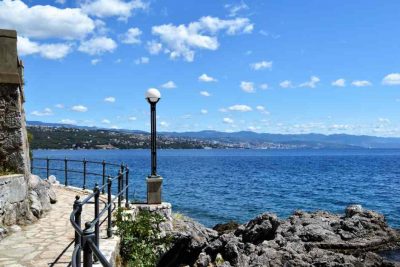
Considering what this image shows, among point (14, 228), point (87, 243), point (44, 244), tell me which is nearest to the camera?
point (87, 243)

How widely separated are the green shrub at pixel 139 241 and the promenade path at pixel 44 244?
361mm

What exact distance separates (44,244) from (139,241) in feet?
5.98

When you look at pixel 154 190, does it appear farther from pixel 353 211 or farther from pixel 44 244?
pixel 353 211

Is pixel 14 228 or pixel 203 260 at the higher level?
pixel 14 228

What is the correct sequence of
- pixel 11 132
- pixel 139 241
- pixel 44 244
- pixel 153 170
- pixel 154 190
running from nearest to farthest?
1. pixel 44 244
2. pixel 139 241
3. pixel 11 132
4. pixel 154 190
5. pixel 153 170

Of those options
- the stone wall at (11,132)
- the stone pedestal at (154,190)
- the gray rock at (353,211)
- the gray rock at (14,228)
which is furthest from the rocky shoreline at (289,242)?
the stone wall at (11,132)

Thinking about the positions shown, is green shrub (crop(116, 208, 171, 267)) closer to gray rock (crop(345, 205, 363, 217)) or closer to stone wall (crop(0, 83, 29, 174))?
stone wall (crop(0, 83, 29, 174))

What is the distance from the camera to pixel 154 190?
11.7 meters

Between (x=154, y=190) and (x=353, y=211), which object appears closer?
(x=154, y=190)

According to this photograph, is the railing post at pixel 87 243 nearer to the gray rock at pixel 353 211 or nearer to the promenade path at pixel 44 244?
the promenade path at pixel 44 244

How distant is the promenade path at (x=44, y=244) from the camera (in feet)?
20.3

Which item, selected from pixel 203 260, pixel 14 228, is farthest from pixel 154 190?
pixel 14 228

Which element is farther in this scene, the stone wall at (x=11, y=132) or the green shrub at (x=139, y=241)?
the stone wall at (x=11, y=132)

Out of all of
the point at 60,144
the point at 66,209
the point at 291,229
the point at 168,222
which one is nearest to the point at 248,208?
the point at 291,229
